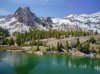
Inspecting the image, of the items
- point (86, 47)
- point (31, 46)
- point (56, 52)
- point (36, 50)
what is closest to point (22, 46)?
point (31, 46)

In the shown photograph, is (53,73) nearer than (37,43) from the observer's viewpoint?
Yes

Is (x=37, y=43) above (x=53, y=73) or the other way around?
above

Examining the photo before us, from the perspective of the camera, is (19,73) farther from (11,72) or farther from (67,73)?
(67,73)

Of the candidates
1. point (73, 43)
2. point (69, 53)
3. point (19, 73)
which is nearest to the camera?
point (19, 73)

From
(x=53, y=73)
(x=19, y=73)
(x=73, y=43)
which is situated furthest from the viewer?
(x=73, y=43)

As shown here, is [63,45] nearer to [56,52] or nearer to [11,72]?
[56,52]

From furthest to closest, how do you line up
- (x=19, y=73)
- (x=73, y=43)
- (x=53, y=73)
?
(x=73, y=43) < (x=53, y=73) < (x=19, y=73)

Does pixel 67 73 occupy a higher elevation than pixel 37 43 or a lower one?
lower

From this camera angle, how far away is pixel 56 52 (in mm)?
179750

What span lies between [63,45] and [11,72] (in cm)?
11609

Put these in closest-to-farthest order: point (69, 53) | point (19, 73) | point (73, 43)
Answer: point (19, 73)
point (69, 53)
point (73, 43)

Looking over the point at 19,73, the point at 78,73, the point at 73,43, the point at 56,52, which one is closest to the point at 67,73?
the point at 78,73

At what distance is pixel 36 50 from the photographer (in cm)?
18062

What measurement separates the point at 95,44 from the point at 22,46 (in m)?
70.8
